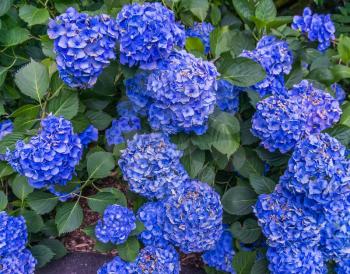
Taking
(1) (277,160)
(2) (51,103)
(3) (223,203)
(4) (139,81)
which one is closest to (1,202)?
(2) (51,103)

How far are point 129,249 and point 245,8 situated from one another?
1324mm

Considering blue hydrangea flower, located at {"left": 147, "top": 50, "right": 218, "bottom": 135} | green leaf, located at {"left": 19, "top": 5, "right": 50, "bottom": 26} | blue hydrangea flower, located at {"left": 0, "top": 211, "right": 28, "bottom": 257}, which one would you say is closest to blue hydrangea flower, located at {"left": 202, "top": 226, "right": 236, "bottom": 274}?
blue hydrangea flower, located at {"left": 147, "top": 50, "right": 218, "bottom": 135}

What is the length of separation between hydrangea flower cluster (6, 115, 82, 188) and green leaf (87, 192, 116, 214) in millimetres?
217

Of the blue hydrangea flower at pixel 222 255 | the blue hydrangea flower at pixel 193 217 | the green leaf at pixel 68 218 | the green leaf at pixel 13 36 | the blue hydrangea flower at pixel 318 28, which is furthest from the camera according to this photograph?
the blue hydrangea flower at pixel 318 28

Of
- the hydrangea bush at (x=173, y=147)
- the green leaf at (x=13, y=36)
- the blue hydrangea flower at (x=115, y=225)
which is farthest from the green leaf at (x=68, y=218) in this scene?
the green leaf at (x=13, y=36)

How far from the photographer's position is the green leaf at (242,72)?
6.76 feet

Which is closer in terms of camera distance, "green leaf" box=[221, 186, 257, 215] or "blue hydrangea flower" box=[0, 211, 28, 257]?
"blue hydrangea flower" box=[0, 211, 28, 257]

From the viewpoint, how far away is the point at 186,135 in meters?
2.09

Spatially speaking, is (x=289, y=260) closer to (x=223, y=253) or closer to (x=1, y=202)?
(x=223, y=253)

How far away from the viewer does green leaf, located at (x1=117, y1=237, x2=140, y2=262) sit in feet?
6.58

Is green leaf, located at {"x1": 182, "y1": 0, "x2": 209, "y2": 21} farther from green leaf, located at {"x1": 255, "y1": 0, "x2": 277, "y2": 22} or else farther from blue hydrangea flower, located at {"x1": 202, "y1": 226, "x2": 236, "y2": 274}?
blue hydrangea flower, located at {"x1": 202, "y1": 226, "x2": 236, "y2": 274}

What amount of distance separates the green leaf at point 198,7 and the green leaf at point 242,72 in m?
0.47

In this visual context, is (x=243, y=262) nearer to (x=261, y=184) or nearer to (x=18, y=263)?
(x=261, y=184)

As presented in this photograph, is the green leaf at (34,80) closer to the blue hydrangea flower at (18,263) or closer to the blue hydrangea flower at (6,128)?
the blue hydrangea flower at (6,128)
